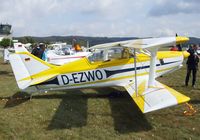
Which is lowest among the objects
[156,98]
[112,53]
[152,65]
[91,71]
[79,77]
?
[156,98]

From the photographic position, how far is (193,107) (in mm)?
8188

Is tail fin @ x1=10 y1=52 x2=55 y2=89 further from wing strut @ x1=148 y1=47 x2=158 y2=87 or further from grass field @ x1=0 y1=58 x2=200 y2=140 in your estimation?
wing strut @ x1=148 y1=47 x2=158 y2=87

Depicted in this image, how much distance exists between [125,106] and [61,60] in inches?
428

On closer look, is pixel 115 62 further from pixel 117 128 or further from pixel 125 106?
pixel 117 128

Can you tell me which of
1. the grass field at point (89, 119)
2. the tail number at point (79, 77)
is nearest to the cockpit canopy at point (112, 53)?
the tail number at point (79, 77)

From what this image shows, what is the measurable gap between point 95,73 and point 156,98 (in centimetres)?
283

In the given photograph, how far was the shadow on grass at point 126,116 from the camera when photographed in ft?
21.7

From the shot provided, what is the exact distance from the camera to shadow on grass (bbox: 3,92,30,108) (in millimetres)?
8891

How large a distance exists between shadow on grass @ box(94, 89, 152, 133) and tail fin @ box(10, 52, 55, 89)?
86.5 inches

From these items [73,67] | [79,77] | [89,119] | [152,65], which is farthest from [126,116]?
[73,67]

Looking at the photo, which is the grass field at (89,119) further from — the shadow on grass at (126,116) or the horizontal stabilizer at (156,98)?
the horizontal stabilizer at (156,98)

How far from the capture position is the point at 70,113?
7.84 meters

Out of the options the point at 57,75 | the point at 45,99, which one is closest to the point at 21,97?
the point at 45,99

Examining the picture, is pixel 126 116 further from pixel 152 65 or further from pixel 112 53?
pixel 112 53
